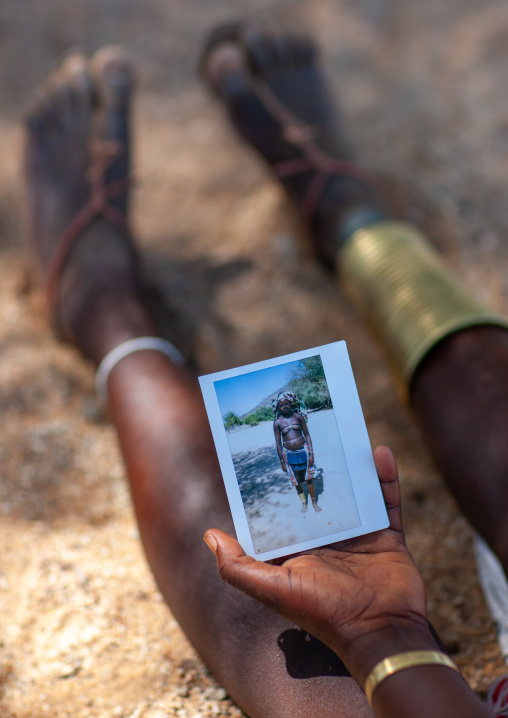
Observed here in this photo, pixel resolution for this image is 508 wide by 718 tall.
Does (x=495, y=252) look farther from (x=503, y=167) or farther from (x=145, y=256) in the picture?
(x=145, y=256)

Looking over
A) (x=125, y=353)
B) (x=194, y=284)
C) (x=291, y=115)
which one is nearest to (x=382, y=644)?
(x=125, y=353)

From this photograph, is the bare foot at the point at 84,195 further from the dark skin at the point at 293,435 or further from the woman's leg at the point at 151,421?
the dark skin at the point at 293,435

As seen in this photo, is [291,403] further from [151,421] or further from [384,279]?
[384,279]

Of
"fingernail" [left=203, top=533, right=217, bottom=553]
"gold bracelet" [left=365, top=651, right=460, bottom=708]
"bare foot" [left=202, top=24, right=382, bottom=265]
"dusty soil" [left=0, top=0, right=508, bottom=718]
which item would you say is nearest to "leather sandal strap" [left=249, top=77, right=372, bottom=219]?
"bare foot" [left=202, top=24, right=382, bottom=265]

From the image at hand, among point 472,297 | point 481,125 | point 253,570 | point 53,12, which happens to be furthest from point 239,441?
point 53,12

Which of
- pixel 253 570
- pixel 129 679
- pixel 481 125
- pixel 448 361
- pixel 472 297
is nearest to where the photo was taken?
pixel 253 570

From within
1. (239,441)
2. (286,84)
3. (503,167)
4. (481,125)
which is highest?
(286,84)
